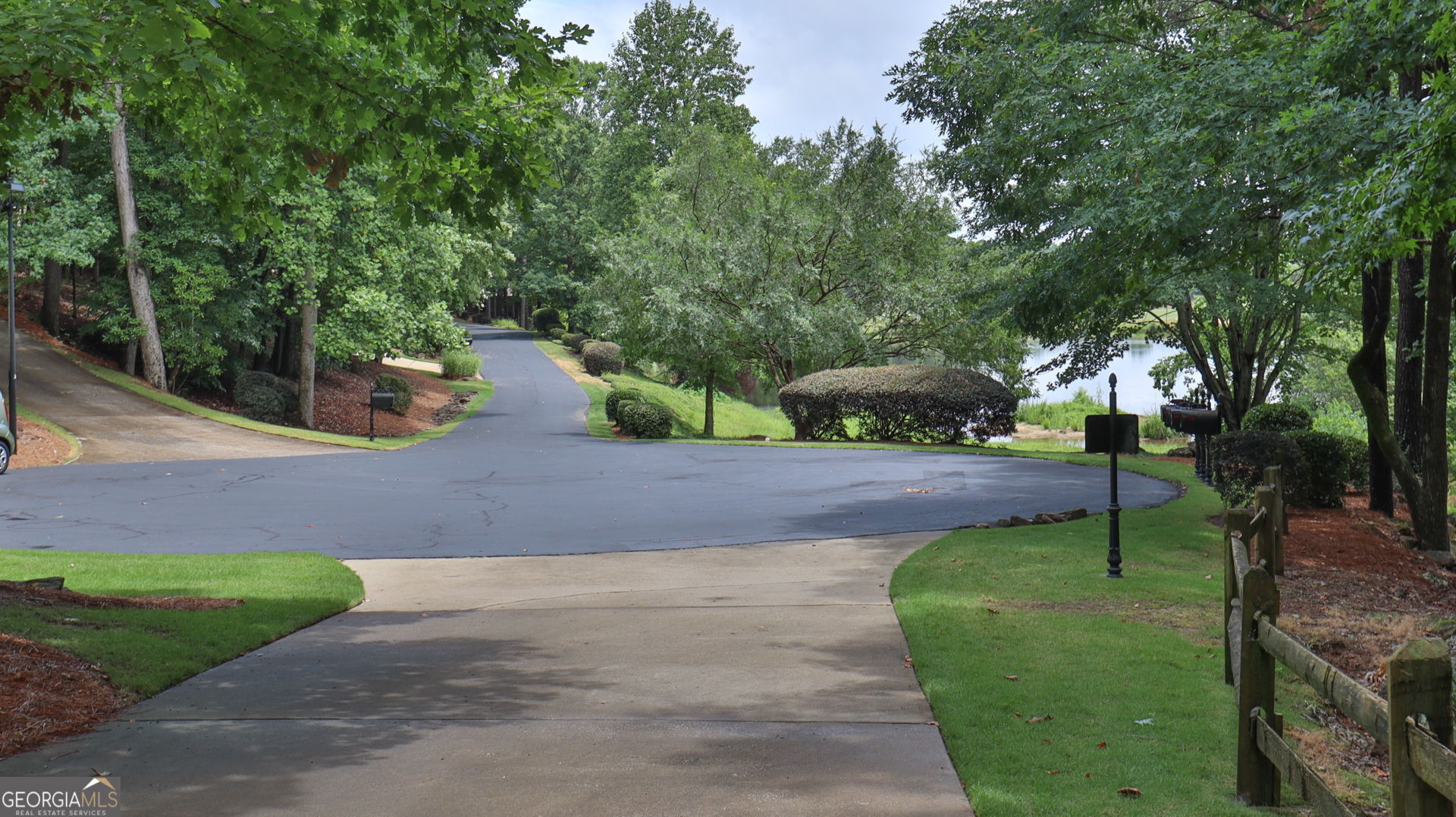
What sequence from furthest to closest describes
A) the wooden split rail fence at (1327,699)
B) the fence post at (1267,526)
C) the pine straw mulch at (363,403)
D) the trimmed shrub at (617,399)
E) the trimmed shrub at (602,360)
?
the trimmed shrub at (602,360) → the pine straw mulch at (363,403) → the trimmed shrub at (617,399) → the fence post at (1267,526) → the wooden split rail fence at (1327,699)

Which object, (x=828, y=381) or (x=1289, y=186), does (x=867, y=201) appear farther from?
(x=1289, y=186)

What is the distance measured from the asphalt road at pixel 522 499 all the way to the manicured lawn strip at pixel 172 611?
125 centimetres

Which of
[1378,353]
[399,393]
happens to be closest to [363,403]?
[399,393]

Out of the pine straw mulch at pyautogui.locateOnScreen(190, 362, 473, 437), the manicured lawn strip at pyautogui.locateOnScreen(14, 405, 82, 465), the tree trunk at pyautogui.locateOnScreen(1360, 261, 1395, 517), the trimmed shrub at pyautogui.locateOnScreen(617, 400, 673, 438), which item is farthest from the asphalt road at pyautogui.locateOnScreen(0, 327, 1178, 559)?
the pine straw mulch at pyautogui.locateOnScreen(190, 362, 473, 437)

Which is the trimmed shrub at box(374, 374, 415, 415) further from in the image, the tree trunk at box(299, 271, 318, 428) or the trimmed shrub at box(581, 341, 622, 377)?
the trimmed shrub at box(581, 341, 622, 377)

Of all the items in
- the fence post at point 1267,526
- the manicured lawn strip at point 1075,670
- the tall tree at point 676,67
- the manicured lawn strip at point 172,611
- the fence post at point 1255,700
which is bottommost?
the manicured lawn strip at point 172,611

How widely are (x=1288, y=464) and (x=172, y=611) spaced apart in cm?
A: 1328

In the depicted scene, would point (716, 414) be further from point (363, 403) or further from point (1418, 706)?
point (1418, 706)

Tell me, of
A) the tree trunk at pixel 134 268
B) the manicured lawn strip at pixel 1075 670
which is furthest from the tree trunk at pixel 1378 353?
the tree trunk at pixel 134 268

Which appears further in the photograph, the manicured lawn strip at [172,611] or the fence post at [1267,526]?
the fence post at [1267,526]

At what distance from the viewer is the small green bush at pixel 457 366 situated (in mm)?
51062

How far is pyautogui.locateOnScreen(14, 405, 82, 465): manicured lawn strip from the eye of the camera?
901 inches

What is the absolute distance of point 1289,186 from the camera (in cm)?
1054

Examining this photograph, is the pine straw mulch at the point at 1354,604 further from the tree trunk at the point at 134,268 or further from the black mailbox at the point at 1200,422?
the tree trunk at the point at 134,268
